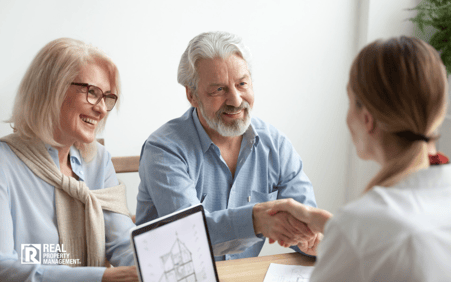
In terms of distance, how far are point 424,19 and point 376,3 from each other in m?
0.37

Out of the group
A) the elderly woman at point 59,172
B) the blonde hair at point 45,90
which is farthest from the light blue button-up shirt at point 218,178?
the blonde hair at point 45,90

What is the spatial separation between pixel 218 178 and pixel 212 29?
1219 millimetres

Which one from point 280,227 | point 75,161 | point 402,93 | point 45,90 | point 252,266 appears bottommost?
point 252,266

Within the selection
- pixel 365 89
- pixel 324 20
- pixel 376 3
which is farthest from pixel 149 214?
pixel 376 3

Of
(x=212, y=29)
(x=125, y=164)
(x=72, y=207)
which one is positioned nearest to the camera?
(x=72, y=207)

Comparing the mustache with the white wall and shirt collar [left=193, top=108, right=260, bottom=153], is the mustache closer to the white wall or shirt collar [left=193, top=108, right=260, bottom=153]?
shirt collar [left=193, top=108, right=260, bottom=153]

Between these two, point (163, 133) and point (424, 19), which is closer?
point (163, 133)

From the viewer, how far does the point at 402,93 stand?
2.47 ft

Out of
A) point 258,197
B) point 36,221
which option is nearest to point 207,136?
point 258,197

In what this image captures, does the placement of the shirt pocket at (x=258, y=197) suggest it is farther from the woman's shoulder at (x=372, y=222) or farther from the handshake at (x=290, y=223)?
the woman's shoulder at (x=372, y=222)

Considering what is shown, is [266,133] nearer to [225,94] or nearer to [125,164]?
[225,94]

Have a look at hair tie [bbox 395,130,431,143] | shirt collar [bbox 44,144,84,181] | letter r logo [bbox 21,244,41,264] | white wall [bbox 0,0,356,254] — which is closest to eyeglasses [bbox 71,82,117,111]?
shirt collar [bbox 44,144,84,181]

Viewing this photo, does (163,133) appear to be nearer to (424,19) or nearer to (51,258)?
(51,258)

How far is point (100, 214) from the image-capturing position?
1478mm
